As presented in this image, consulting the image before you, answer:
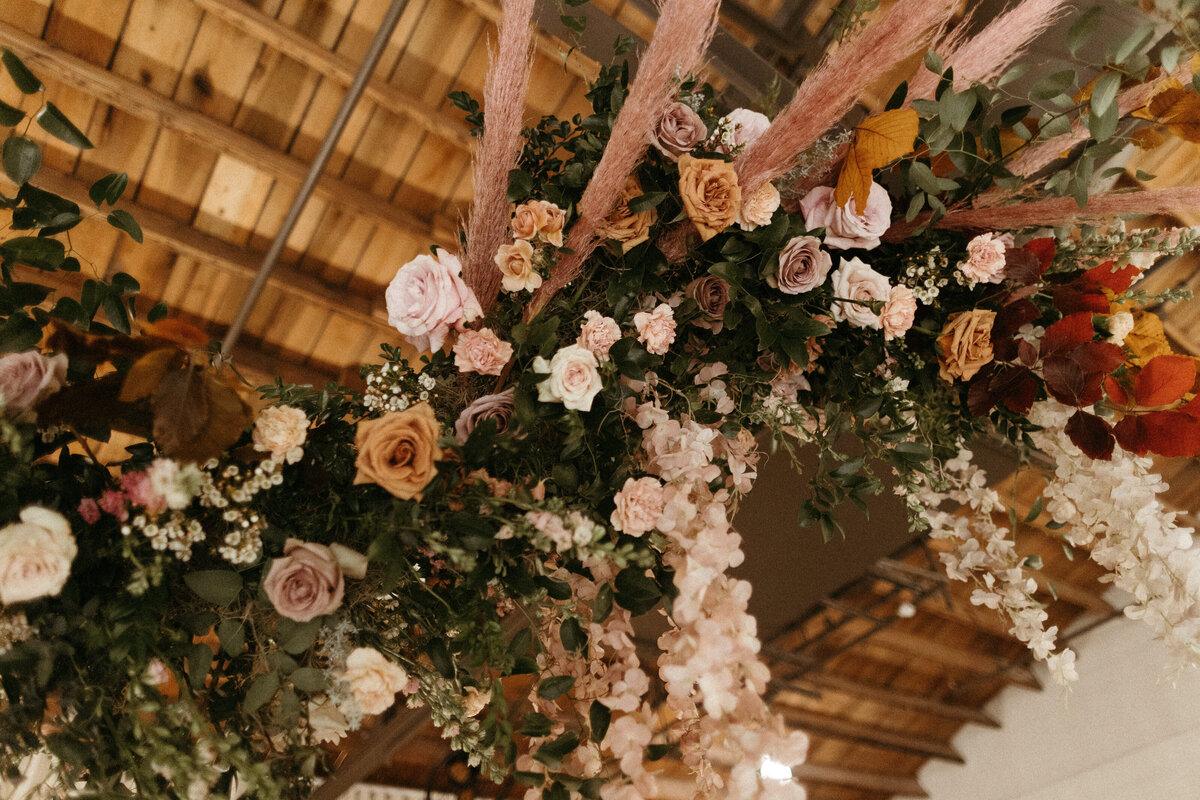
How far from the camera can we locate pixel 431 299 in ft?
2.91

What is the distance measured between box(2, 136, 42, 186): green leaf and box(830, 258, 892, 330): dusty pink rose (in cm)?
101

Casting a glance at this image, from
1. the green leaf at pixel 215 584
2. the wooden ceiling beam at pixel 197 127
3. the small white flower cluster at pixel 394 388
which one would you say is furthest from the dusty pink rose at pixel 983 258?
the wooden ceiling beam at pixel 197 127

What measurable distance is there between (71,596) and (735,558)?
68cm

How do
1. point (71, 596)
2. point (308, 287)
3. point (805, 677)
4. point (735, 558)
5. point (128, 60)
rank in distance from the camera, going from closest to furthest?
1. point (71, 596)
2. point (735, 558)
3. point (128, 60)
4. point (308, 287)
5. point (805, 677)

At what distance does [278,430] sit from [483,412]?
23cm

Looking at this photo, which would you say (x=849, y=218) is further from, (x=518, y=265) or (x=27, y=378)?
(x=27, y=378)

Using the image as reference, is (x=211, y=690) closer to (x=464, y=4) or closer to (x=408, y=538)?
(x=408, y=538)

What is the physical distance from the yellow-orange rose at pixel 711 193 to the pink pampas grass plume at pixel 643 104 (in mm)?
71

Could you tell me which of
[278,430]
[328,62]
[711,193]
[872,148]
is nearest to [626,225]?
[711,193]

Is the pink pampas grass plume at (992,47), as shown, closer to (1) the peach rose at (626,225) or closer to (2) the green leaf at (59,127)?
(1) the peach rose at (626,225)

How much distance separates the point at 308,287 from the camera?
3.06 metres

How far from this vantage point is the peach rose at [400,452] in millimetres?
744

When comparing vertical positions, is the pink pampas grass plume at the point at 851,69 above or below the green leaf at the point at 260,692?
above

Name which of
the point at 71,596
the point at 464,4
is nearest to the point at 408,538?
the point at 71,596
